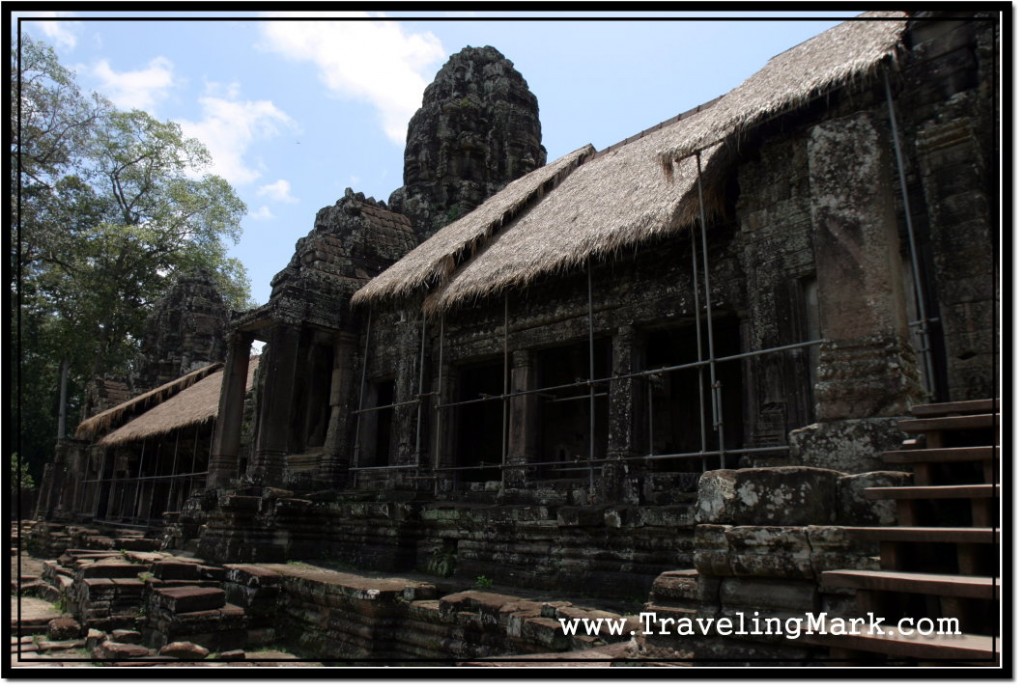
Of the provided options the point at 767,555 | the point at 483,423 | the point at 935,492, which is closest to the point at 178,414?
the point at 483,423

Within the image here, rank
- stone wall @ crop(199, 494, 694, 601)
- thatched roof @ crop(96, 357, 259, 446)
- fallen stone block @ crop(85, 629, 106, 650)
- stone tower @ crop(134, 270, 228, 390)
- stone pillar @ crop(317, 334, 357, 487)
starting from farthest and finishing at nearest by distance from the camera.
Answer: stone tower @ crop(134, 270, 228, 390) < thatched roof @ crop(96, 357, 259, 446) < stone pillar @ crop(317, 334, 357, 487) < stone wall @ crop(199, 494, 694, 601) < fallen stone block @ crop(85, 629, 106, 650)

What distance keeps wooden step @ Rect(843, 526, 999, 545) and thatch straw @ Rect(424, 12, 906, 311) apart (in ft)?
12.0

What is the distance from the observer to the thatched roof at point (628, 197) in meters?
6.16

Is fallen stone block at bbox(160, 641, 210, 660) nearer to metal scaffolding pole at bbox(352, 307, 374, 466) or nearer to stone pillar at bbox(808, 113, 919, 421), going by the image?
stone pillar at bbox(808, 113, 919, 421)

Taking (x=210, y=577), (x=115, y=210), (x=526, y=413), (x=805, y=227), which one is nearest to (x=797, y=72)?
(x=805, y=227)

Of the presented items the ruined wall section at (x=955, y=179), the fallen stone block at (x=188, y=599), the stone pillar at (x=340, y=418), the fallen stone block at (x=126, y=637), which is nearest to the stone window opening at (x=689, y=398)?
the ruined wall section at (x=955, y=179)

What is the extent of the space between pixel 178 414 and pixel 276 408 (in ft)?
26.8

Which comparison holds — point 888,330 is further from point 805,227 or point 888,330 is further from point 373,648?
point 373,648

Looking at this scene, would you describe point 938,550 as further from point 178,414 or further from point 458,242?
point 178,414

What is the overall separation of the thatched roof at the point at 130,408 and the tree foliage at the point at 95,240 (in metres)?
4.68

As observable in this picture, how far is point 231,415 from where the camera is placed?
508 inches

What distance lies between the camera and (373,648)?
6254mm

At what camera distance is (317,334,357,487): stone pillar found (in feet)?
39.0

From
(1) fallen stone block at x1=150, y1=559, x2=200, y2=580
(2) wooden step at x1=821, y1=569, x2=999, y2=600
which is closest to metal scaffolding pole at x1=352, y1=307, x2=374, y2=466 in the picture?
(1) fallen stone block at x1=150, y1=559, x2=200, y2=580
